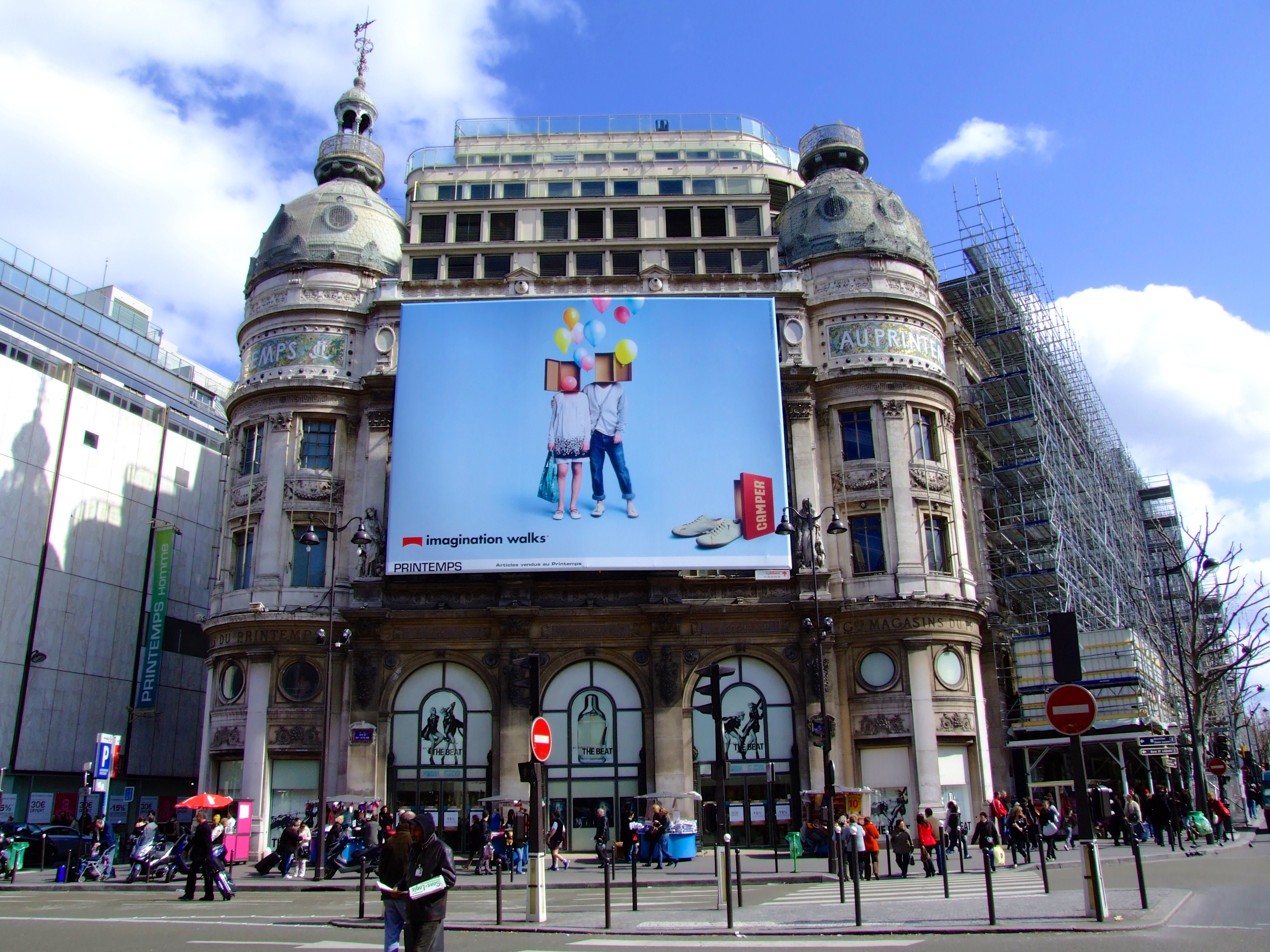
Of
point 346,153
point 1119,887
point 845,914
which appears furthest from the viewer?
point 346,153

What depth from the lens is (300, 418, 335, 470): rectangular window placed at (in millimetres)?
43312

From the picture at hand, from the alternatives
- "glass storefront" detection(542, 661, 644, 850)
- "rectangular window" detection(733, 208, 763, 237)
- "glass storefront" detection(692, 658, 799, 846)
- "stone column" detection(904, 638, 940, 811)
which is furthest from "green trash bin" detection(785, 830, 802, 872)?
"rectangular window" detection(733, 208, 763, 237)

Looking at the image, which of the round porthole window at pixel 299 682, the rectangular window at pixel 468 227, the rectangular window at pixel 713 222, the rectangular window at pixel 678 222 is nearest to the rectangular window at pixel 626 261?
the rectangular window at pixel 678 222

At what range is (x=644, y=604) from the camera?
39.9 meters

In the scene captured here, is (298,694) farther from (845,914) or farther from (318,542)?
(845,914)

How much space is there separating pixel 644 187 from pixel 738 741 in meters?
25.9

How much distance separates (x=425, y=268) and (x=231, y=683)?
19411 mm

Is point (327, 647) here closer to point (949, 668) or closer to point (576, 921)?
point (949, 668)

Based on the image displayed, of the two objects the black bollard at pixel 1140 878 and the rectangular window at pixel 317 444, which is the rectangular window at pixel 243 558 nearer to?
the rectangular window at pixel 317 444

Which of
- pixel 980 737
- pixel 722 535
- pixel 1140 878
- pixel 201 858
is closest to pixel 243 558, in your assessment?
pixel 722 535

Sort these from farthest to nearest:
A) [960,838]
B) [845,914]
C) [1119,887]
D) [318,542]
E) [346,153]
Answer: [346,153], [318,542], [960,838], [1119,887], [845,914]

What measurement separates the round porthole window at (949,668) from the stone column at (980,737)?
48 cm

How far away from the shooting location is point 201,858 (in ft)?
77.9

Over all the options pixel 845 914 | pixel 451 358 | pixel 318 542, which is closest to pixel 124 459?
pixel 318 542
